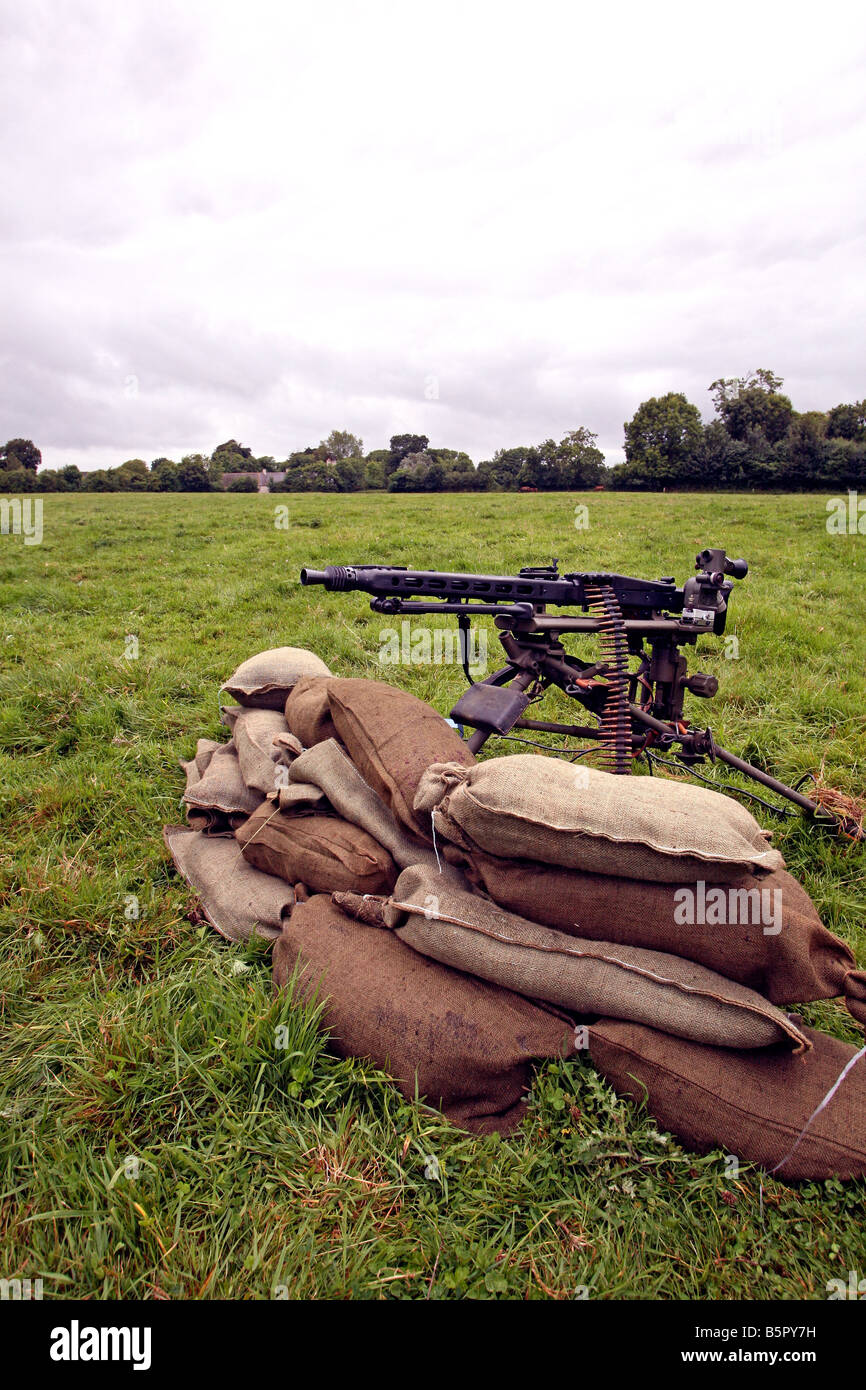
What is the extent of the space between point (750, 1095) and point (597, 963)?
62 cm

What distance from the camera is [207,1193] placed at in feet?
6.70

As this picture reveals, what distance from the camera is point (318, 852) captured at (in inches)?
123

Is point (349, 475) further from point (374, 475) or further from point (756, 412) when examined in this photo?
point (756, 412)

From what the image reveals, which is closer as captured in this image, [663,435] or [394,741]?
[394,741]

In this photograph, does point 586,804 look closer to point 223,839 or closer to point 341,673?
point 223,839

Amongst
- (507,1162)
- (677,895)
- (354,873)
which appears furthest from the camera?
(354,873)

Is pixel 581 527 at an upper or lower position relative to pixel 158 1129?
upper

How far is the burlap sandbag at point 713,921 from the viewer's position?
2.25m

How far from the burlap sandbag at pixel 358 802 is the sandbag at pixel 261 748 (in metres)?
0.26

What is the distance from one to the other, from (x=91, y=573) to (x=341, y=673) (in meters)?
7.10
